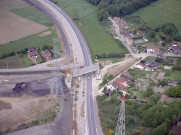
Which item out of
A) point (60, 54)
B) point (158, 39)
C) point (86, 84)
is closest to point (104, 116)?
point (86, 84)

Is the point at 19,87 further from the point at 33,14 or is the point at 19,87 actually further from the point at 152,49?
the point at 33,14

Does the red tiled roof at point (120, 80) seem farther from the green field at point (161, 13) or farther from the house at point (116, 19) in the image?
the house at point (116, 19)

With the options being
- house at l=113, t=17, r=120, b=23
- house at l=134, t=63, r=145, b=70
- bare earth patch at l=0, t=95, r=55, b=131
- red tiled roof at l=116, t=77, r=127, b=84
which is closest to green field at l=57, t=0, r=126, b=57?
house at l=113, t=17, r=120, b=23

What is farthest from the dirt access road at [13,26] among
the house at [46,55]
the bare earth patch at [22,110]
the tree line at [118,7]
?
the bare earth patch at [22,110]

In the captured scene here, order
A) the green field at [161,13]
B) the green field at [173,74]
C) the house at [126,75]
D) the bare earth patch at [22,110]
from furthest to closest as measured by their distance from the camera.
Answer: the green field at [161,13]
the house at [126,75]
the green field at [173,74]
the bare earth patch at [22,110]

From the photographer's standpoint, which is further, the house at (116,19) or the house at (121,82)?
the house at (116,19)

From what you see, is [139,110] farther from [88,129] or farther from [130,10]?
[130,10]
